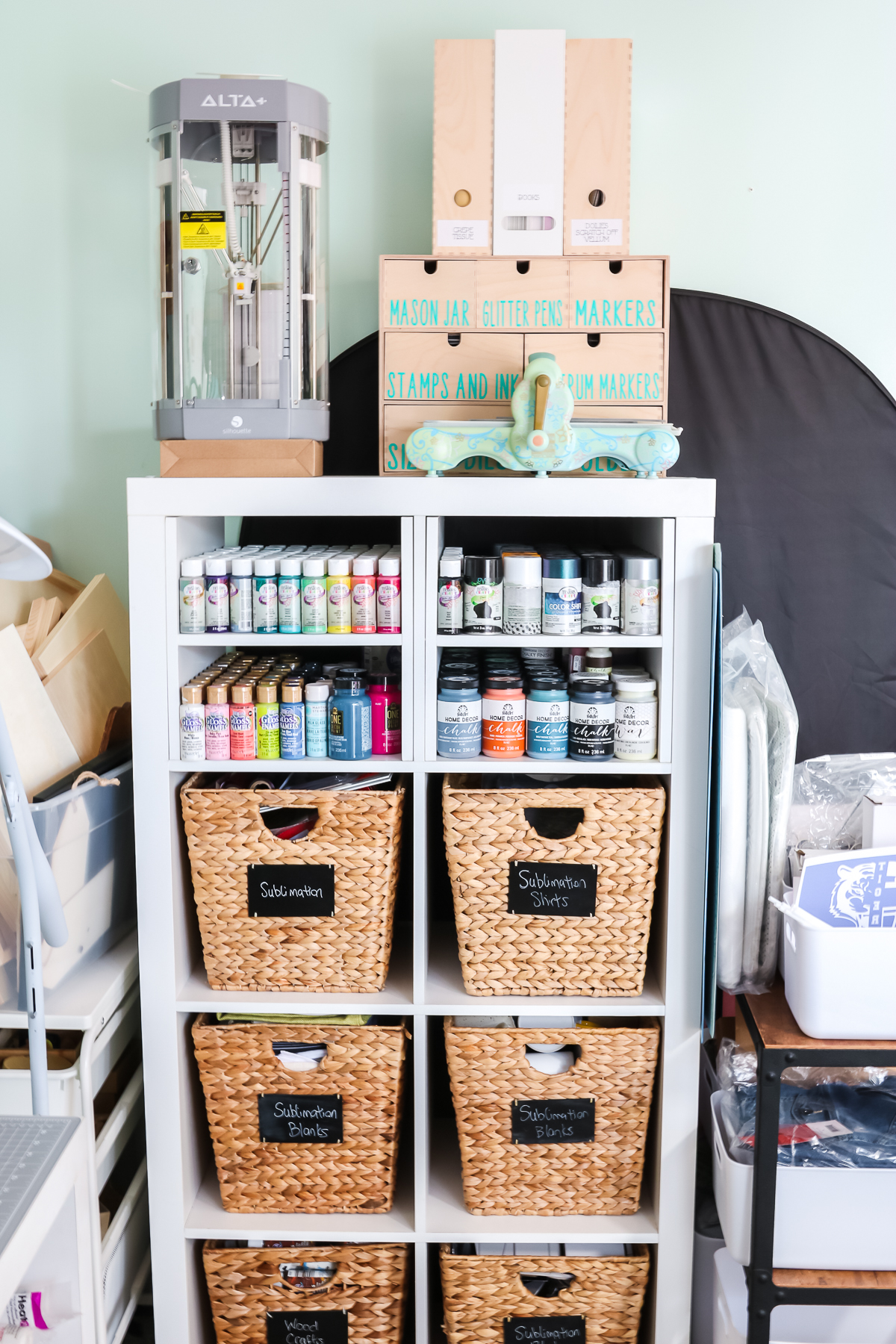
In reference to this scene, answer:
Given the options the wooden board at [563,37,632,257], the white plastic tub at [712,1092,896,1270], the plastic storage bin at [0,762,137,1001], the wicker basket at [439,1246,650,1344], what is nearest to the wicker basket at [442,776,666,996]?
the white plastic tub at [712,1092,896,1270]

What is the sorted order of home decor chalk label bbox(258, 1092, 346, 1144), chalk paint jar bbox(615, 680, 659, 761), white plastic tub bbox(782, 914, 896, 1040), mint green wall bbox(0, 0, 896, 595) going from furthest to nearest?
mint green wall bbox(0, 0, 896, 595) → home decor chalk label bbox(258, 1092, 346, 1144) → chalk paint jar bbox(615, 680, 659, 761) → white plastic tub bbox(782, 914, 896, 1040)

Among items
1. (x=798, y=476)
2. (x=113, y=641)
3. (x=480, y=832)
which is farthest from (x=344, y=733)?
(x=798, y=476)

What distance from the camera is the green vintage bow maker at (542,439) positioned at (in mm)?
1479

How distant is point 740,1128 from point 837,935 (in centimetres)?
34

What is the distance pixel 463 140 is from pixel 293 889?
1208mm

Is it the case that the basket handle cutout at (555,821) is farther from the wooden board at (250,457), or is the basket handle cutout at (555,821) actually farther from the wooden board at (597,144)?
the wooden board at (597,144)

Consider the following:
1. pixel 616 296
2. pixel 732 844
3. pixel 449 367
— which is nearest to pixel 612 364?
pixel 616 296

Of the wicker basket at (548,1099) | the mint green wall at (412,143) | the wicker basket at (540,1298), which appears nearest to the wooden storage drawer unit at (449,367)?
the mint green wall at (412,143)

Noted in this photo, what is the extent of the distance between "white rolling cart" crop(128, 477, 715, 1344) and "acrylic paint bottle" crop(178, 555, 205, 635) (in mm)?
18

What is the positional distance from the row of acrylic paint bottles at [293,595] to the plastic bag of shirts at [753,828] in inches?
20.6

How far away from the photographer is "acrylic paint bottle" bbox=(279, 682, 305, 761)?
1.55m

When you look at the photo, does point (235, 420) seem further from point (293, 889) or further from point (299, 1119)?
point (299, 1119)

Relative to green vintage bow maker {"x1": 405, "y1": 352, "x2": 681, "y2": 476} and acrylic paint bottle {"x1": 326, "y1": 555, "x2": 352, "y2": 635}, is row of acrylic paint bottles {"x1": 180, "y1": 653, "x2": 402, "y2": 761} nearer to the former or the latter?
acrylic paint bottle {"x1": 326, "y1": 555, "x2": 352, "y2": 635}

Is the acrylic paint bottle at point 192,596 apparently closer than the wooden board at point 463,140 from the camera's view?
Yes
